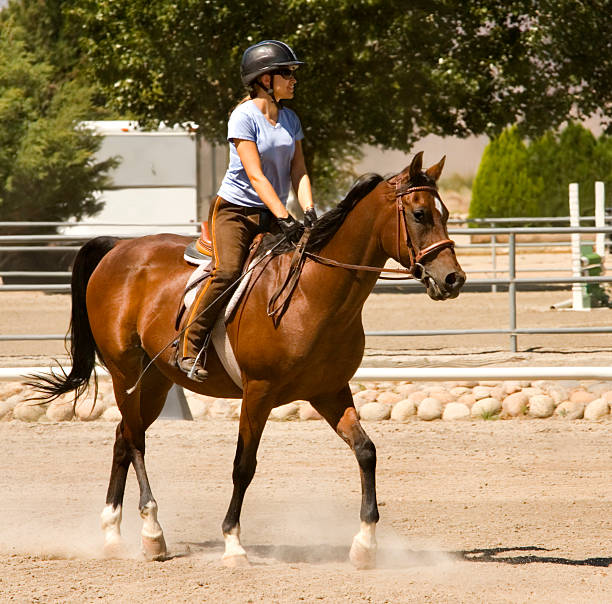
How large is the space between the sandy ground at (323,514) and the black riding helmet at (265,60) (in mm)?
2407

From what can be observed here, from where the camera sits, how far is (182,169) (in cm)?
2378

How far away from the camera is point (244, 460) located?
5250 millimetres

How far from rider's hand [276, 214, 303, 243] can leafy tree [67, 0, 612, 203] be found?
12836mm

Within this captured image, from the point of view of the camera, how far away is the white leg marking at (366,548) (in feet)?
16.7

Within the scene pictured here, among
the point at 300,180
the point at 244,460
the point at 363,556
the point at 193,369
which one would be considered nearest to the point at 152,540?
the point at 244,460

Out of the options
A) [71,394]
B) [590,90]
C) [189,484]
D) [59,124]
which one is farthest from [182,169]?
[189,484]

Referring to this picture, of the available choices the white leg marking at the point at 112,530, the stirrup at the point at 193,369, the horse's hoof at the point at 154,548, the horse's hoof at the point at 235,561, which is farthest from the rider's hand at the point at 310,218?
the white leg marking at the point at 112,530

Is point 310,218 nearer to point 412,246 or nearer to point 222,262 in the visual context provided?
point 222,262

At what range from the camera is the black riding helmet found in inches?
204

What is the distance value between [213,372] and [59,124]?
2107cm

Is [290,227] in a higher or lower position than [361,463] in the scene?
higher

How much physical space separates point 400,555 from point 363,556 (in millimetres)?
332

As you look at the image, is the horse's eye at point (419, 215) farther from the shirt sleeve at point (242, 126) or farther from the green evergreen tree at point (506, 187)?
the green evergreen tree at point (506, 187)

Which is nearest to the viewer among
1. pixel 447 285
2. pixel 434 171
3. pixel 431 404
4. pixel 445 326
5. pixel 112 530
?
pixel 447 285
